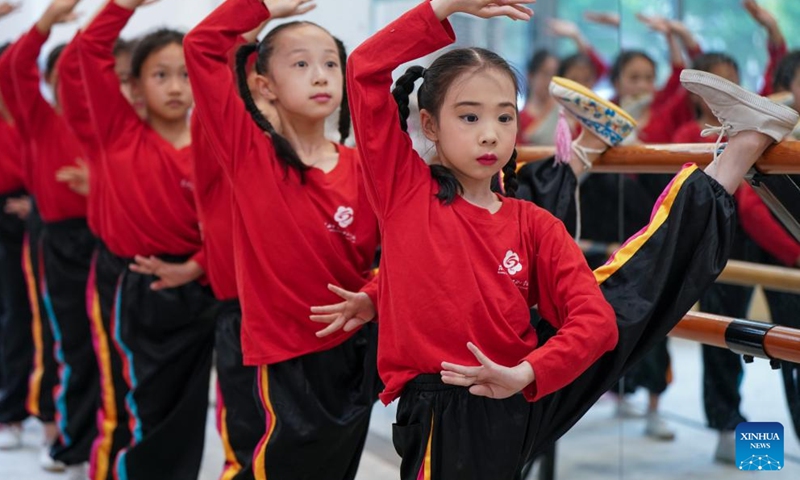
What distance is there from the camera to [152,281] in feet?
8.21

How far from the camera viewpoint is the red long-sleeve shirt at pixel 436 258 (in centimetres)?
149

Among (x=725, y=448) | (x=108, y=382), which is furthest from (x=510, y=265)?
(x=108, y=382)

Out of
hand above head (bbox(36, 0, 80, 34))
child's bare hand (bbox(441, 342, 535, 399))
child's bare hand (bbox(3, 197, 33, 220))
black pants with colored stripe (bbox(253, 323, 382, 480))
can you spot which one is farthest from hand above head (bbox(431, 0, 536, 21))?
child's bare hand (bbox(3, 197, 33, 220))

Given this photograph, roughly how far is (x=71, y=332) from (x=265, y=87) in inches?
52.6

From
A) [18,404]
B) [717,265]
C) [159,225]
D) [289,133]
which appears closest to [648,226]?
[717,265]

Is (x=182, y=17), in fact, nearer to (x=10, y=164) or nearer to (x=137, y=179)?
(x=10, y=164)

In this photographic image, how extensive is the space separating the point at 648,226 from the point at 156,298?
131cm

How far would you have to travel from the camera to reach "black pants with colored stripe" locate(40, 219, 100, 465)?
2.89 meters

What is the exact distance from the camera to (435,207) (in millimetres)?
1534

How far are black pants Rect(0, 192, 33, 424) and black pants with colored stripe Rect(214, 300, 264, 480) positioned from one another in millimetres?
1491

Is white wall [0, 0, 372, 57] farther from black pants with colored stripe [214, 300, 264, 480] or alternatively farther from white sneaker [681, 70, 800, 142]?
white sneaker [681, 70, 800, 142]

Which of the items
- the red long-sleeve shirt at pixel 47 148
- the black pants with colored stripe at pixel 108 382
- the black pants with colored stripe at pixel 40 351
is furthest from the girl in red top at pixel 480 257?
the black pants with colored stripe at pixel 40 351

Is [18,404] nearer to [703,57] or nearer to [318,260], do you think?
[318,260]

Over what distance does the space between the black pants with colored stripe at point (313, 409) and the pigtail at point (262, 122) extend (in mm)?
343
